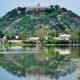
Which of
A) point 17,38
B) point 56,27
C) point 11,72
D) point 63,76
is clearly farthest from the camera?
point 56,27

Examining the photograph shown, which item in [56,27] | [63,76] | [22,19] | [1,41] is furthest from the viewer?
[22,19]

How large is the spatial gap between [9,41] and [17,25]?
65545 millimetres

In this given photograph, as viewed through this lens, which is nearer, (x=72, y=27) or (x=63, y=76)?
(x=63, y=76)

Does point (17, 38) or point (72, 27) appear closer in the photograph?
point (17, 38)

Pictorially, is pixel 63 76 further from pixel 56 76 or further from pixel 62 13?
pixel 62 13

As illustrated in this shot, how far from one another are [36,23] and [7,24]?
71.4 feet

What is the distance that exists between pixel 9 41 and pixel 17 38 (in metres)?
6.95

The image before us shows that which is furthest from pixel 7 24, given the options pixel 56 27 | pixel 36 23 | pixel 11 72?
pixel 11 72

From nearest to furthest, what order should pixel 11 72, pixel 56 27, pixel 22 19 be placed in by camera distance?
pixel 11 72, pixel 56 27, pixel 22 19

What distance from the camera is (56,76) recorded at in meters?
30.2

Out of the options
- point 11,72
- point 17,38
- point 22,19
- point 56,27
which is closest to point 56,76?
point 11,72

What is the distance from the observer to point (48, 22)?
17812 cm

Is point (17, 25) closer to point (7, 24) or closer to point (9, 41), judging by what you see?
point (7, 24)

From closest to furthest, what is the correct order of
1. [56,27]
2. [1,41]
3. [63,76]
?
[63,76]
[1,41]
[56,27]
